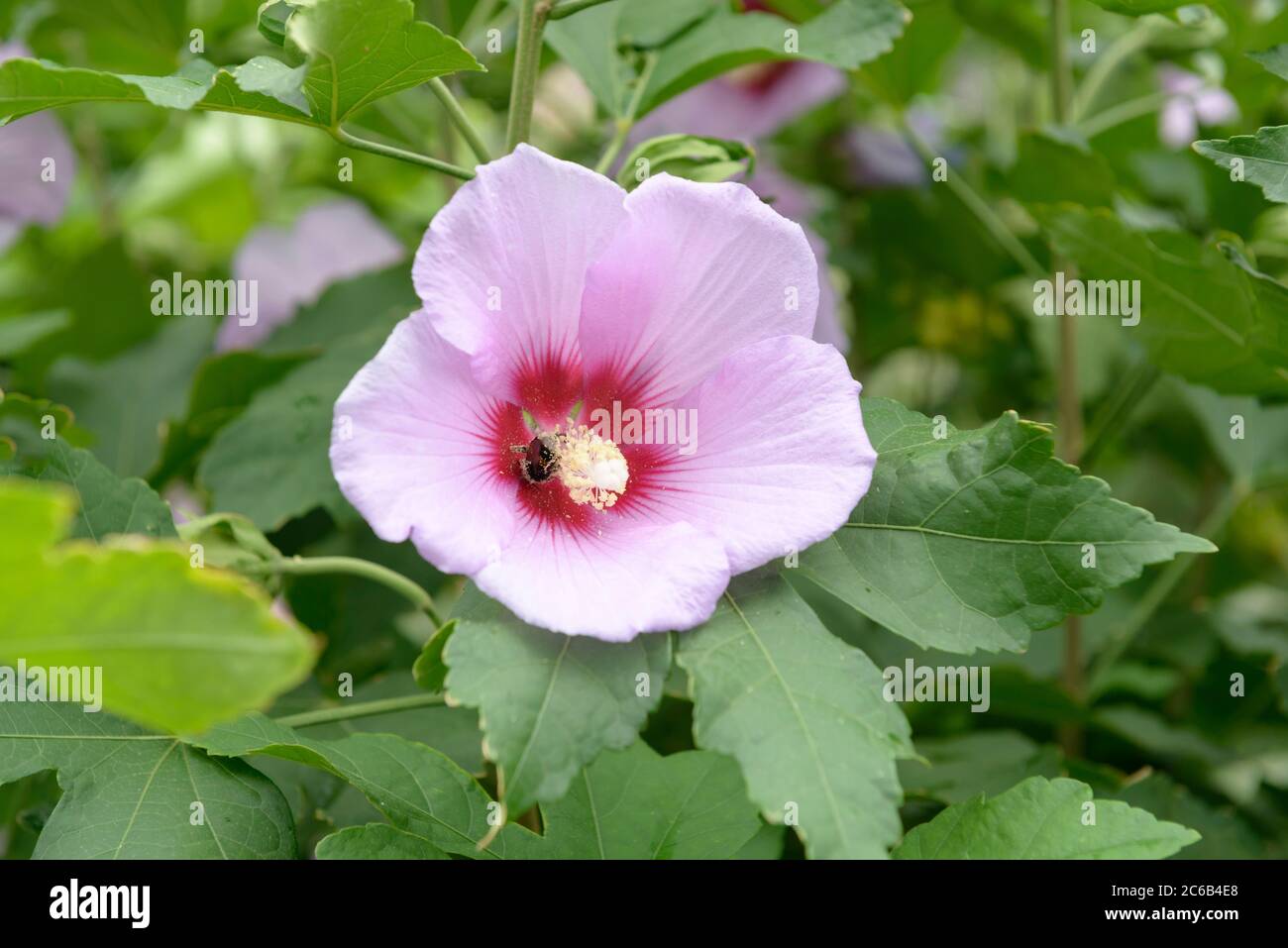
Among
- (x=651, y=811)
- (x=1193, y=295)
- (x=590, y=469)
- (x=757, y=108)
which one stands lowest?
(x=651, y=811)

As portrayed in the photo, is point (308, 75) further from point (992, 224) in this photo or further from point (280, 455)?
point (992, 224)

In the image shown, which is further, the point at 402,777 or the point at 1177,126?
the point at 1177,126

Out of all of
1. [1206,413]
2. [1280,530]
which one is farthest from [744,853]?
[1280,530]

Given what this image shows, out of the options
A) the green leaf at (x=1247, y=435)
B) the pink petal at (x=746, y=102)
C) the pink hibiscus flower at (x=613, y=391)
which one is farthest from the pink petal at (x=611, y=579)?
the green leaf at (x=1247, y=435)

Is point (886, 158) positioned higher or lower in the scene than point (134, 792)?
higher

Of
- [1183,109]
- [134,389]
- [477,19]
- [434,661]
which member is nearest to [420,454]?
[434,661]
